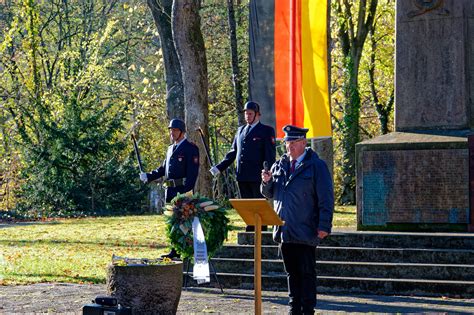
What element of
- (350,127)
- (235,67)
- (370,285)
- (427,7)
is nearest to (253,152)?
(370,285)

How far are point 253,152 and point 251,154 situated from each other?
51 mm

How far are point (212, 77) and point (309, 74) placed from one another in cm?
2191

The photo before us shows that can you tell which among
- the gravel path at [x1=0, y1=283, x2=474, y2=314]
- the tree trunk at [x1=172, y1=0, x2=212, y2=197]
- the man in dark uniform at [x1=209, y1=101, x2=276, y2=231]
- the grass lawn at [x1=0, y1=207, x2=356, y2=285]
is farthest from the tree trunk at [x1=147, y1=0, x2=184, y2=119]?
the gravel path at [x1=0, y1=283, x2=474, y2=314]

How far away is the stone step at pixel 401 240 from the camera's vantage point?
14867 mm

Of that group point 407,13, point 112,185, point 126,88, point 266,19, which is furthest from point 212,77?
point 407,13

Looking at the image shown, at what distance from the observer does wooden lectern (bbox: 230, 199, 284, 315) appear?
35.3ft

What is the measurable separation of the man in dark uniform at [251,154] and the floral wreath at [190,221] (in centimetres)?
155

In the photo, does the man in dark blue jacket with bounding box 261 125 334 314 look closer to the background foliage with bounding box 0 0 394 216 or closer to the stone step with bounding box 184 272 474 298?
the stone step with bounding box 184 272 474 298

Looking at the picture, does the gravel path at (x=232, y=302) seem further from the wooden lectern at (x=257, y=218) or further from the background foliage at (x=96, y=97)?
the background foliage at (x=96, y=97)

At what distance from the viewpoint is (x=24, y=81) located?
46156 mm

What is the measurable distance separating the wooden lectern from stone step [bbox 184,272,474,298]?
12.1ft

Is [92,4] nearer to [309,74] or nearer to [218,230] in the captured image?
[309,74]

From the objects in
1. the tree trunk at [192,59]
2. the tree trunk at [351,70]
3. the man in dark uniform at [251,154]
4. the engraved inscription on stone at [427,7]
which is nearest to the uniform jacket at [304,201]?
the man in dark uniform at [251,154]

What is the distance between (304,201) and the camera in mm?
11508
